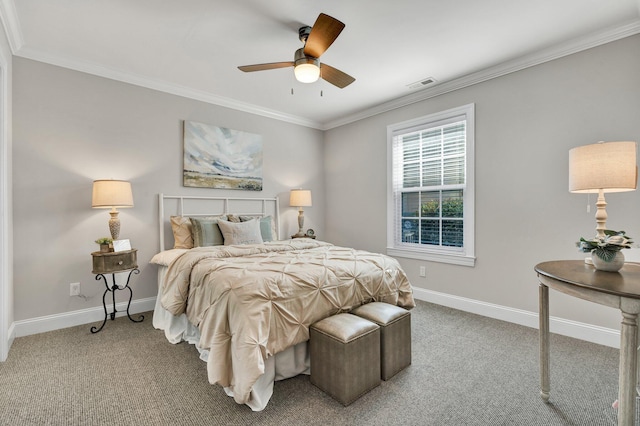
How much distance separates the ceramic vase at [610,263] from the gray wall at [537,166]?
137cm

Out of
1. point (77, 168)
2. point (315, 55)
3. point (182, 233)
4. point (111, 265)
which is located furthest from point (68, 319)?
point (315, 55)

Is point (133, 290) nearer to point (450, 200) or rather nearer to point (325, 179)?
point (325, 179)

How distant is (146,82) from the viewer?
342 cm

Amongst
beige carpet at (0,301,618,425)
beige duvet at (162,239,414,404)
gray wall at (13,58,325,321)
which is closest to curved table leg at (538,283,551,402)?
beige carpet at (0,301,618,425)

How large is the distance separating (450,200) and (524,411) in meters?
2.37

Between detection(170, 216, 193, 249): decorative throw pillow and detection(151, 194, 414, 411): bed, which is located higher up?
detection(170, 216, 193, 249): decorative throw pillow

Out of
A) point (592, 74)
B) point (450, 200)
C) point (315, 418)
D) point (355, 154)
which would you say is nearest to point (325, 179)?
point (355, 154)

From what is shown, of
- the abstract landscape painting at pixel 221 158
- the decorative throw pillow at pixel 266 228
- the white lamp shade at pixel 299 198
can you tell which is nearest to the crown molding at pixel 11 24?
the abstract landscape painting at pixel 221 158

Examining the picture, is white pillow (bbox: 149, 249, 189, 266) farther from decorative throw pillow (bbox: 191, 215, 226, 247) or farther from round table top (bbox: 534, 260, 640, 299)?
round table top (bbox: 534, 260, 640, 299)

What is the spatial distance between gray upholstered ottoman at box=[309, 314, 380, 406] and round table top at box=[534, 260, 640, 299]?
1.06 metres

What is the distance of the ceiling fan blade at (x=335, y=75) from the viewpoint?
250 cm

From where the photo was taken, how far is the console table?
1216 millimetres

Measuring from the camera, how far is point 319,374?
1921 millimetres

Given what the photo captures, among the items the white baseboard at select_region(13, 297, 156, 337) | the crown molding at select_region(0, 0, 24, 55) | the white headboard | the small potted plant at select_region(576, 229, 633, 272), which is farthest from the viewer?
the white headboard
